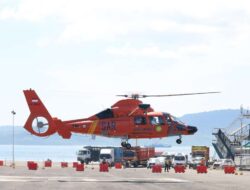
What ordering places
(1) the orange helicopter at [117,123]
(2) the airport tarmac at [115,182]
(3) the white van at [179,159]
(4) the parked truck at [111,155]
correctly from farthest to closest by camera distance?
(4) the parked truck at [111,155]
(3) the white van at [179,159]
(1) the orange helicopter at [117,123]
(2) the airport tarmac at [115,182]

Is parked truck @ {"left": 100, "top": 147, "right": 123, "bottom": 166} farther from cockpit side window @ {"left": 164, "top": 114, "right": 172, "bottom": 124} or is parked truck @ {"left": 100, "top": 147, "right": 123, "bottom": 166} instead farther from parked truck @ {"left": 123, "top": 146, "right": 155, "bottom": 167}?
cockpit side window @ {"left": 164, "top": 114, "right": 172, "bottom": 124}

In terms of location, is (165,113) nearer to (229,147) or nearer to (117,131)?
(117,131)

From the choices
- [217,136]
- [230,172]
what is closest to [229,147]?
[217,136]

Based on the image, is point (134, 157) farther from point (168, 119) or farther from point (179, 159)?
point (168, 119)

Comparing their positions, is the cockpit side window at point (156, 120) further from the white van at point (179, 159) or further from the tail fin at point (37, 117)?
the white van at point (179, 159)

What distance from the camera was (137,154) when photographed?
378 ft

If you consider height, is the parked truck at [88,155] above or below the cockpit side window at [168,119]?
below

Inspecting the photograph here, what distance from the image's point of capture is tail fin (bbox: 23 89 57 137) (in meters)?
56.2

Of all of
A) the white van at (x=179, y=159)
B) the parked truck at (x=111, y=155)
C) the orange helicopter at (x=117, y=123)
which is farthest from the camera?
the parked truck at (x=111, y=155)

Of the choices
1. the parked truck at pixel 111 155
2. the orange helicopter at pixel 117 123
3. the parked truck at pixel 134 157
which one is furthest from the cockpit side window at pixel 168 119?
the parked truck at pixel 111 155

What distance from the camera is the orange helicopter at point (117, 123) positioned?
56.6 m

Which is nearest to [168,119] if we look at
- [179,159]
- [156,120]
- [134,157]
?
[156,120]

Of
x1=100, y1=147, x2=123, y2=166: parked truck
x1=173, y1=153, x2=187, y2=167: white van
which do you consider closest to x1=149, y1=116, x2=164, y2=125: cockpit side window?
x1=173, y1=153, x2=187, y2=167: white van

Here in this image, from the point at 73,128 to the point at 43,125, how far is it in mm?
2232
